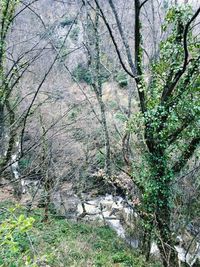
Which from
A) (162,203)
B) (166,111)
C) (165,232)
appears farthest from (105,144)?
(166,111)

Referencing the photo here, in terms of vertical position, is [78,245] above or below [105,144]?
below

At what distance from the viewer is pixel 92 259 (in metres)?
9.35

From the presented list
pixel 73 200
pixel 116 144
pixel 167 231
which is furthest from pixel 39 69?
pixel 167 231

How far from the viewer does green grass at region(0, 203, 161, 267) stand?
8.55 metres

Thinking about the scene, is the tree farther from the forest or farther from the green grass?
the green grass

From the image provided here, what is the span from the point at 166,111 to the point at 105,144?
4644 mm

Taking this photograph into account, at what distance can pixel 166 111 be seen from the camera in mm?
7352

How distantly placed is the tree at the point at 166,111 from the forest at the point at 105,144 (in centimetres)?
2

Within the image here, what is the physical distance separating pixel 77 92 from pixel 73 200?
6.75 metres

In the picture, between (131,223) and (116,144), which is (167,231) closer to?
(131,223)

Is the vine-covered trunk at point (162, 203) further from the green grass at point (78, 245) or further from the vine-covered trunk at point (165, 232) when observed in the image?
the green grass at point (78, 245)

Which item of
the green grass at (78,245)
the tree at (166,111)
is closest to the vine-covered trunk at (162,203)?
the tree at (166,111)

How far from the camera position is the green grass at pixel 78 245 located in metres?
8.55

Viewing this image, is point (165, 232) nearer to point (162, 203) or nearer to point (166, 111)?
point (162, 203)
